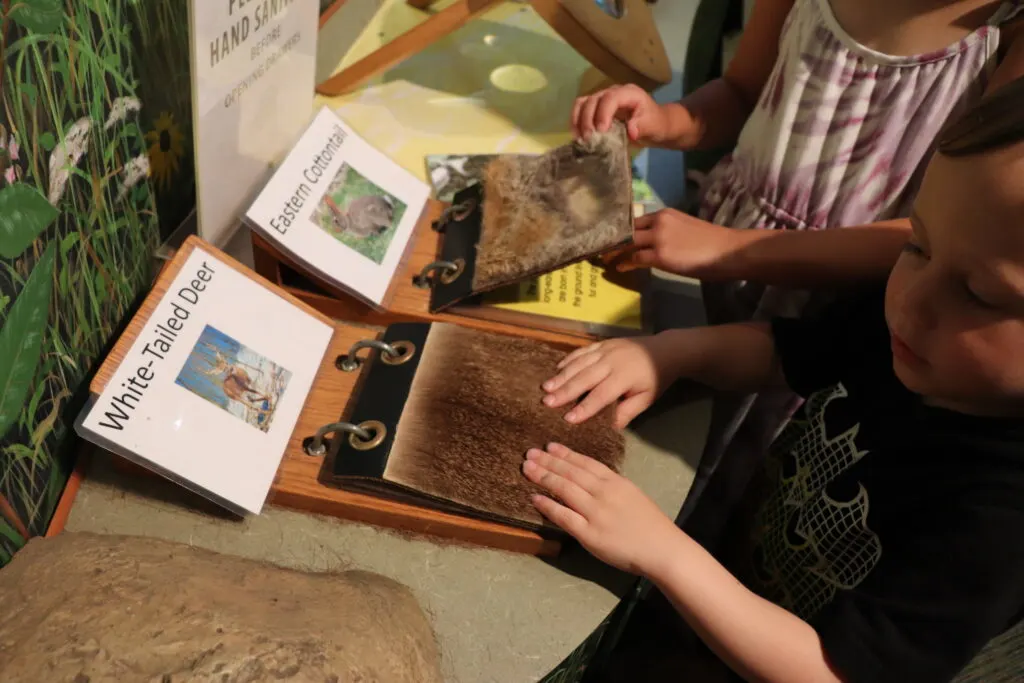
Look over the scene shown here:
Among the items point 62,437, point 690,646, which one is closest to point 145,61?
point 62,437

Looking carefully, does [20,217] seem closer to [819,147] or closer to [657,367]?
[657,367]

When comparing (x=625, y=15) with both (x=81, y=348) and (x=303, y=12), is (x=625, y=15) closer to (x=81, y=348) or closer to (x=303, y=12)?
(x=303, y=12)

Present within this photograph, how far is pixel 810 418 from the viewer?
0.79 m

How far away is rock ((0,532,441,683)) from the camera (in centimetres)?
40

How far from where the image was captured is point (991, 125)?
483 millimetres

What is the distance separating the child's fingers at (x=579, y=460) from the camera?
1.97 feet

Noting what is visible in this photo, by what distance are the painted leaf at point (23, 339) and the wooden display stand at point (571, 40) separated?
59cm

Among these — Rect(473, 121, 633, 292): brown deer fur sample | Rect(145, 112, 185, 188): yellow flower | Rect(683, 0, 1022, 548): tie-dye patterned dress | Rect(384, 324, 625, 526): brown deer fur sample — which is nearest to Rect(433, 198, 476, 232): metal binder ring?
Rect(473, 121, 633, 292): brown deer fur sample

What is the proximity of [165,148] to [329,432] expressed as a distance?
359 mm

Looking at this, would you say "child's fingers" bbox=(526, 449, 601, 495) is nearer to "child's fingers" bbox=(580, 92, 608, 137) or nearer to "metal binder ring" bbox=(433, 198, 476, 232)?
"metal binder ring" bbox=(433, 198, 476, 232)

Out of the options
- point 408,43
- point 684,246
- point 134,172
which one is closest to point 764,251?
point 684,246

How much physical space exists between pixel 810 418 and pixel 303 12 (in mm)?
710

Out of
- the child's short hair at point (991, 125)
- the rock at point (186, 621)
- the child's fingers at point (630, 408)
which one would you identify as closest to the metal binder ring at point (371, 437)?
the rock at point (186, 621)

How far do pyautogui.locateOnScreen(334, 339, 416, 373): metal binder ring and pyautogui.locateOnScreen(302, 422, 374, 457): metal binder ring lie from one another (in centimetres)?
8
